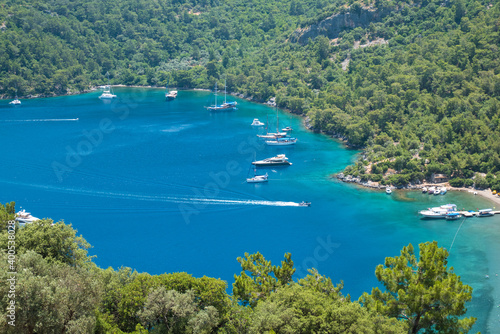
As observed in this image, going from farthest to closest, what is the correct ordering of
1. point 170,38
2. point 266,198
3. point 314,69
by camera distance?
point 170,38
point 314,69
point 266,198

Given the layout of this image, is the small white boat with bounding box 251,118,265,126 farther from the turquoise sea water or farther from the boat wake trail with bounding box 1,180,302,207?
the boat wake trail with bounding box 1,180,302,207

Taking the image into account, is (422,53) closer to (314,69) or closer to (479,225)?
(314,69)

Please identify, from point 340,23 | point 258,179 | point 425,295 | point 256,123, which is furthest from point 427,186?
point 340,23

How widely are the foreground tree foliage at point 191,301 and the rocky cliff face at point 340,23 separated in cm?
9615

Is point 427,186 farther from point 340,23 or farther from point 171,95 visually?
point 171,95

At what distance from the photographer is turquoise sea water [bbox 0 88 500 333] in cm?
4850

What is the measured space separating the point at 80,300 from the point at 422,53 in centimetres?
8767

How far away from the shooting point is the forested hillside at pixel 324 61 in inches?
2876

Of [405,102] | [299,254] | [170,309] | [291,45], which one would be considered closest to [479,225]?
[299,254]

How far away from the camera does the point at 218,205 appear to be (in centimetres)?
5916

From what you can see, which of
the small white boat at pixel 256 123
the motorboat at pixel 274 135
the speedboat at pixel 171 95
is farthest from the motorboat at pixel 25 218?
the speedboat at pixel 171 95

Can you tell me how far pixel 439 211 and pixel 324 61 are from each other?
66.7m

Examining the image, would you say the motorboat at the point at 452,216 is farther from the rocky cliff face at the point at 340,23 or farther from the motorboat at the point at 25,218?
the rocky cliff face at the point at 340,23

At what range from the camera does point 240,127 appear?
95062mm
